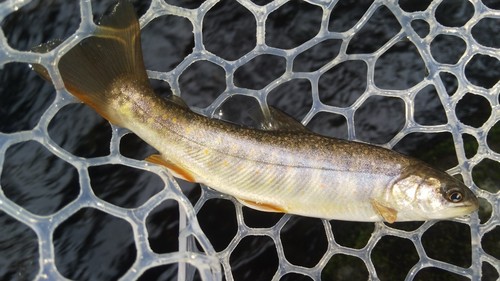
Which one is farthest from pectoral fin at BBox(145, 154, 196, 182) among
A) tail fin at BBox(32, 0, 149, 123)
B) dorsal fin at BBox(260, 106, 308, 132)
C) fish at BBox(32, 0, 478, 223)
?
dorsal fin at BBox(260, 106, 308, 132)

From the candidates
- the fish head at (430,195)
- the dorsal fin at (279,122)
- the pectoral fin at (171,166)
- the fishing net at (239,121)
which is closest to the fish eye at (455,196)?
the fish head at (430,195)

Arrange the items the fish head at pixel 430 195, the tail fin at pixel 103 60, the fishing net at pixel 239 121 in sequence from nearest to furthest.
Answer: the tail fin at pixel 103 60
the fish head at pixel 430 195
the fishing net at pixel 239 121

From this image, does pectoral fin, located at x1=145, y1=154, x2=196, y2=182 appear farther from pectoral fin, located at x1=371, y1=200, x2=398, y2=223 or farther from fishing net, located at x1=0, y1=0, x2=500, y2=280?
pectoral fin, located at x1=371, y1=200, x2=398, y2=223

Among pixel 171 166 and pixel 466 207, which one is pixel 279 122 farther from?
pixel 466 207

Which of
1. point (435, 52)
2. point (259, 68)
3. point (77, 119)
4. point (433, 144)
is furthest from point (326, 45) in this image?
point (77, 119)

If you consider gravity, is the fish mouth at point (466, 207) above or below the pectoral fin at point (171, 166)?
below

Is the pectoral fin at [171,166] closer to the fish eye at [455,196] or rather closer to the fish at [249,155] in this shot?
the fish at [249,155]

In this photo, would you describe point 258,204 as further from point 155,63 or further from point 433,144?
point 433,144
